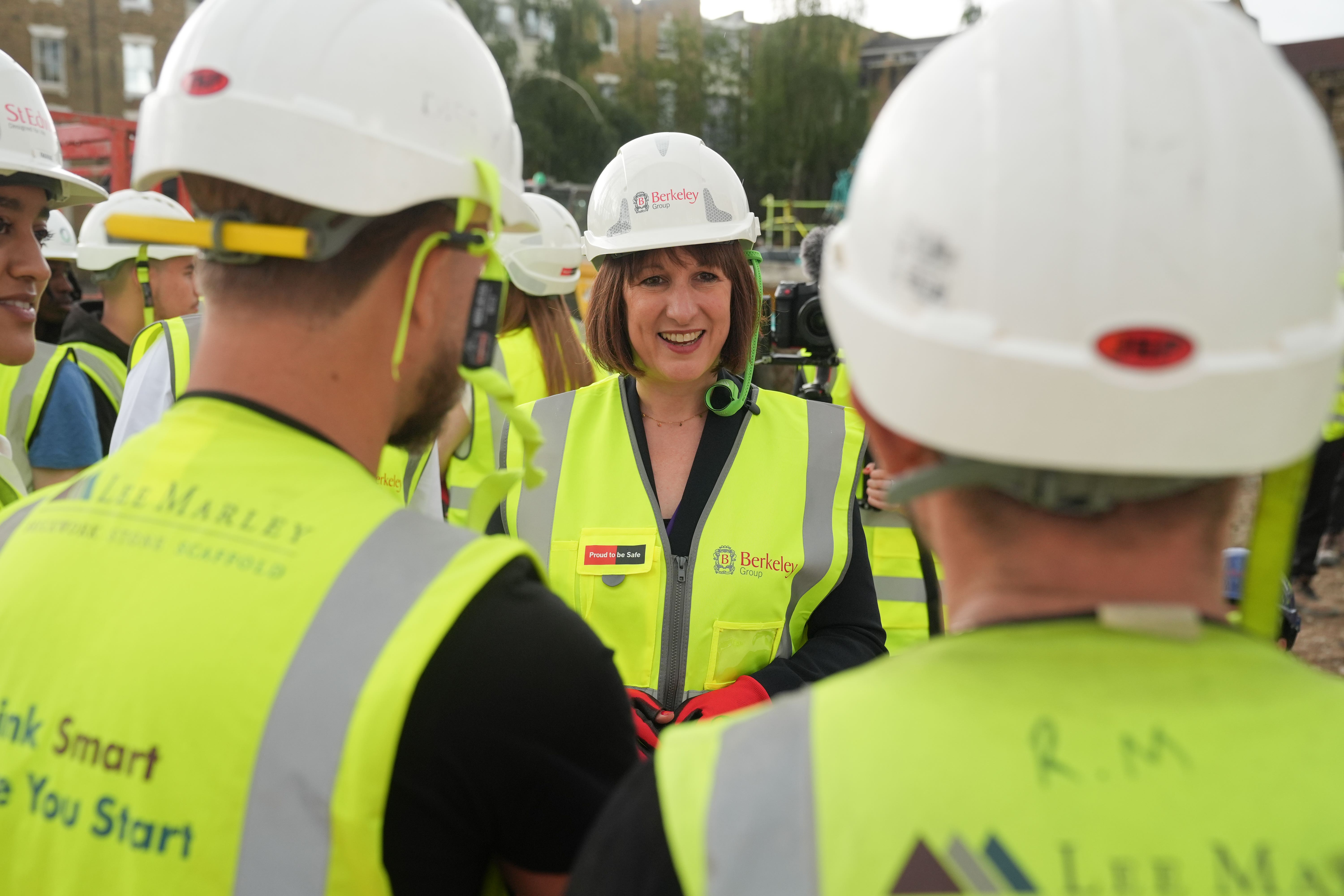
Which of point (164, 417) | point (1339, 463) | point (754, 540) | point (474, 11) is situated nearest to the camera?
point (164, 417)

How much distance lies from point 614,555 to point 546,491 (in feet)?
0.92

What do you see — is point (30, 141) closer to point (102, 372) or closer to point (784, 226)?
point (102, 372)

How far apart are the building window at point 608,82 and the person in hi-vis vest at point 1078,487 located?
55930 millimetres

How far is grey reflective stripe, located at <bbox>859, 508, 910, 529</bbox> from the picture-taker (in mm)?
3986

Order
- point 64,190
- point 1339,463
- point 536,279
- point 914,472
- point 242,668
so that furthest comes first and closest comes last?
point 1339,463
point 536,279
point 64,190
point 242,668
point 914,472

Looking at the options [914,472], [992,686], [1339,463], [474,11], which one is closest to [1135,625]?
[992,686]

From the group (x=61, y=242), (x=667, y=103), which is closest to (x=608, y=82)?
(x=667, y=103)

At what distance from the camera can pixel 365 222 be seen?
1527 mm

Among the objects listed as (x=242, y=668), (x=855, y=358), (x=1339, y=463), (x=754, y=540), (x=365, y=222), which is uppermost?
(x=365, y=222)

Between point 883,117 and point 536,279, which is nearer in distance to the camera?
point 883,117

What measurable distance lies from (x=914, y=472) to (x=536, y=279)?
166 inches

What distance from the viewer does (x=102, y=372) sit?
4.85 meters

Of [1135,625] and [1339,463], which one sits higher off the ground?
[1135,625]

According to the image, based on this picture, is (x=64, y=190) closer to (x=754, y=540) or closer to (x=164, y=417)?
(x=164, y=417)
